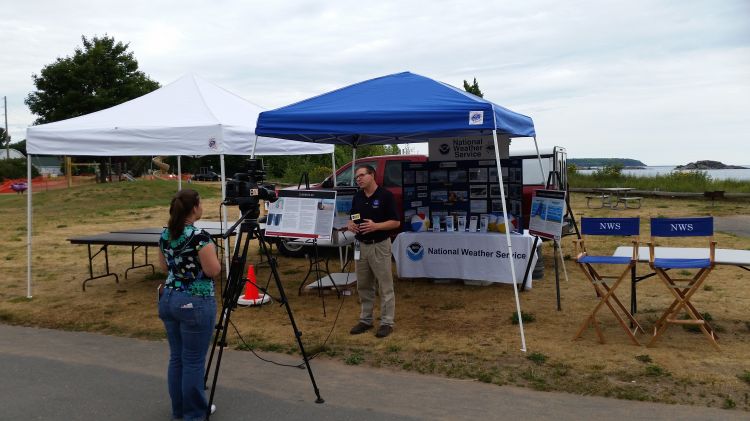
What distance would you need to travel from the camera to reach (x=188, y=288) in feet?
12.2

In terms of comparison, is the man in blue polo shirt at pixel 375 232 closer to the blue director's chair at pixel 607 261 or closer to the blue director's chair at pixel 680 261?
the blue director's chair at pixel 607 261

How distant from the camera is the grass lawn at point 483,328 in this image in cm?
477

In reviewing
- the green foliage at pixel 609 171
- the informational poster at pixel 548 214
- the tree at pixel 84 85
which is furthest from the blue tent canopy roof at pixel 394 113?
the tree at pixel 84 85

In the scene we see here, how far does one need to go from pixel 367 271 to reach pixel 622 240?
8.65 meters

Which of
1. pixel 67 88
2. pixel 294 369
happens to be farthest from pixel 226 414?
pixel 67 88

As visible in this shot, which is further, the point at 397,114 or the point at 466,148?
the point at 466,148

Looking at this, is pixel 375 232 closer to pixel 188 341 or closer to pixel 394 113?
pixel 394 113

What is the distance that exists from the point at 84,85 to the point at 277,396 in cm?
3282

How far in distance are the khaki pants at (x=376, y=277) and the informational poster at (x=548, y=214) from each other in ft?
8.00

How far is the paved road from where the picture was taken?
4.15m

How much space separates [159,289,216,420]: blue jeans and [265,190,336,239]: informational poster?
3316 mm

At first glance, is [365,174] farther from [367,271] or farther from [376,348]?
[376,348]

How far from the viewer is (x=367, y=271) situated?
20.2 feet

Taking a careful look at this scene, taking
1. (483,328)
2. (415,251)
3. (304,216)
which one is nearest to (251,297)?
(304,216)
